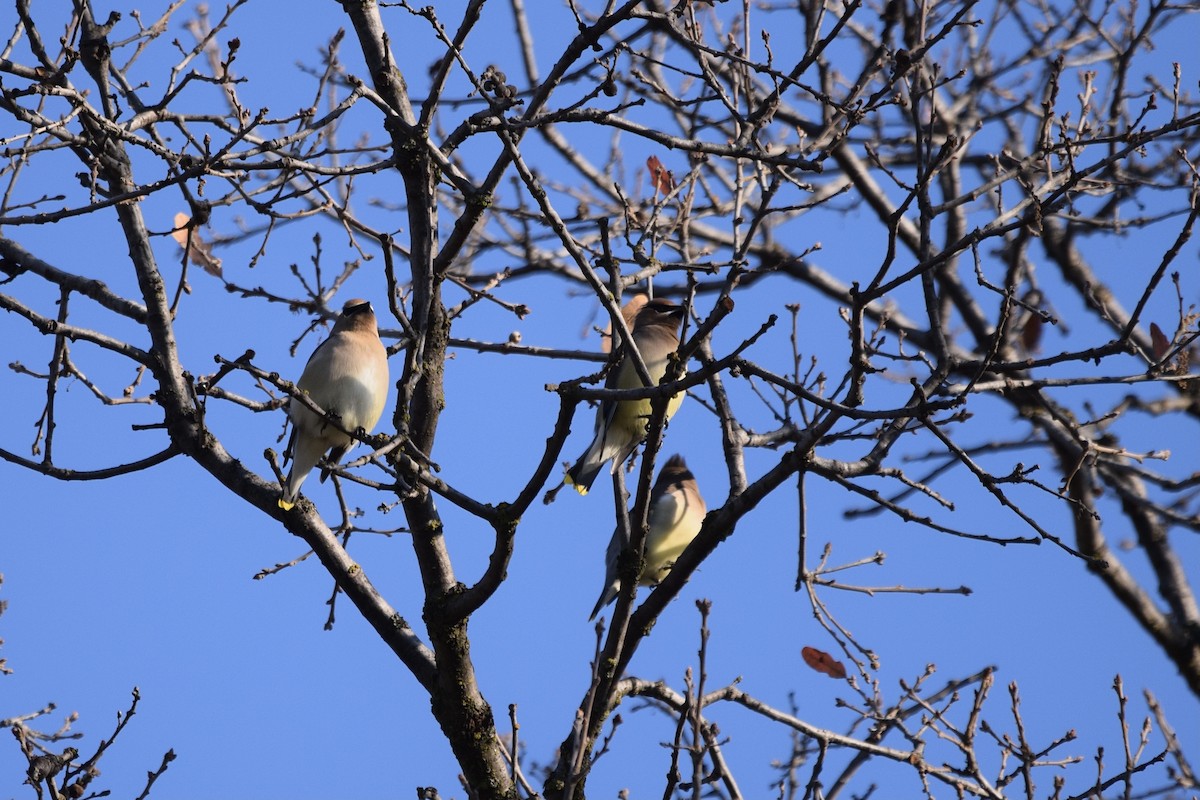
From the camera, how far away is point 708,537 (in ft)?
13.7

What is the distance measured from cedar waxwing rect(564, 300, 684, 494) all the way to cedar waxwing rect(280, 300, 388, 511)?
0.87 m

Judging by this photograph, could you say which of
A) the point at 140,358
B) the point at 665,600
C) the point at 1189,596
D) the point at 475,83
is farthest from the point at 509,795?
the point at 1189,596

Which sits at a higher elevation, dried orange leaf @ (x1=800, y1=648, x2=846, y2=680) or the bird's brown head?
the bird's brown head

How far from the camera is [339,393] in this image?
5199mm

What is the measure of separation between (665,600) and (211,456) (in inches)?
61.5

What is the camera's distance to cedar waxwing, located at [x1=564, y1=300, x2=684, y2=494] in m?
5.50

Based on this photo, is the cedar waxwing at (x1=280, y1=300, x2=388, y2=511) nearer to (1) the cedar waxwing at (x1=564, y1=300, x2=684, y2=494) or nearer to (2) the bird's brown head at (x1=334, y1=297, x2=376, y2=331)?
(2) the bird's brown head at (x1=334, y1=297, x2=376, y2=331)

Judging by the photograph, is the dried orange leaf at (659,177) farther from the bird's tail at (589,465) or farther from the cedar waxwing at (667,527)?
the cedar waxwing at (667,527)

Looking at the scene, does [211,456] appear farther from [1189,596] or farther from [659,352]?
[1189,596]

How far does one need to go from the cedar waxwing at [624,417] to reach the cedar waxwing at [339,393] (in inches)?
34.3

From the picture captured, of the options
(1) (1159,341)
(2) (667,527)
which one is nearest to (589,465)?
(2) (667,527)

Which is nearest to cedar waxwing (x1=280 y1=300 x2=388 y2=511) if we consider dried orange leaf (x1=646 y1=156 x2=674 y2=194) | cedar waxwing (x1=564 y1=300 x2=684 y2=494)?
cedar waxwing (x1=564 y1=300 x2=684 y2=494)

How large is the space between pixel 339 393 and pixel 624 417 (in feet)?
4.17

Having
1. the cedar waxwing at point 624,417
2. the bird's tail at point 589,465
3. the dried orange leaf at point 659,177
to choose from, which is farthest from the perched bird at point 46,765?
the dried orange leaf at point 659,177
